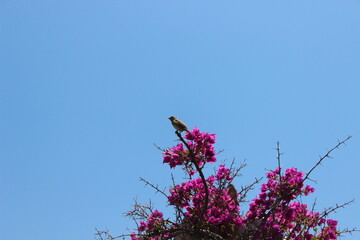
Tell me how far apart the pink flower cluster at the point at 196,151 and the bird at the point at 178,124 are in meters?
0.15

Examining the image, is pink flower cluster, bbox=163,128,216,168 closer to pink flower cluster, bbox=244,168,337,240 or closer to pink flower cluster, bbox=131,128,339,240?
pink flower cluster, bbox=131,128,339,240

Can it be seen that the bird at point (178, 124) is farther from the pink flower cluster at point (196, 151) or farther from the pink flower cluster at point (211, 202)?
the pink flower cluster at point (211, 202)

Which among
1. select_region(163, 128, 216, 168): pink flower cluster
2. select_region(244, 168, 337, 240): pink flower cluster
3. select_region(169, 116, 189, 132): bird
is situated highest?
select_region(169, 116, 189, 132): bird

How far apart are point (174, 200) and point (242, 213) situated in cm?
137

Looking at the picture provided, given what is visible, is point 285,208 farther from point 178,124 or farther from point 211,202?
point 178,124

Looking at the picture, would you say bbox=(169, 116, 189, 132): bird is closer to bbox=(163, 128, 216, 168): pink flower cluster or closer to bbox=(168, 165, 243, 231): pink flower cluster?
bbox=(163, 128, 216, 168): pink flower cluster

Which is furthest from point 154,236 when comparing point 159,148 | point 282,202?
point 282,202

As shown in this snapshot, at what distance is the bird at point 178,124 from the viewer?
7.59 meters

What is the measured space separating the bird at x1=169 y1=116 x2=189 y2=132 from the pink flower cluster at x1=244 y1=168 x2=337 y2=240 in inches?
79.3

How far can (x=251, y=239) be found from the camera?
299 inches

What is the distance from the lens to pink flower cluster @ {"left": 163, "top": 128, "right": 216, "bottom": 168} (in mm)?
7484

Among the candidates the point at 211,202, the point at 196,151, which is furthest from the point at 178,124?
the point at 211,202

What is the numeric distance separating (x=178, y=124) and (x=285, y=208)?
2.69 m

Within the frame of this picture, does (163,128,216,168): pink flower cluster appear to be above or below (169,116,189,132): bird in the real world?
below
